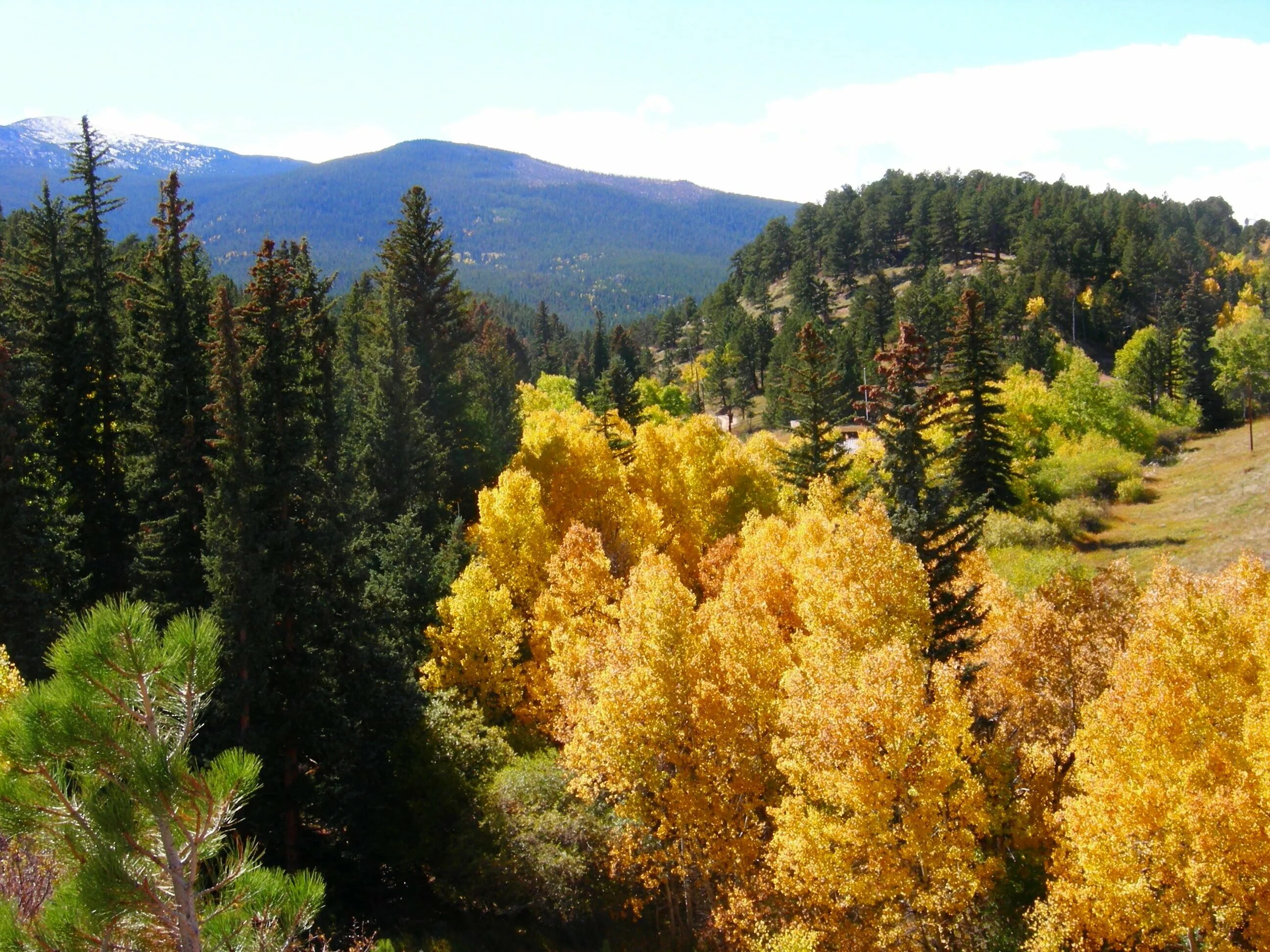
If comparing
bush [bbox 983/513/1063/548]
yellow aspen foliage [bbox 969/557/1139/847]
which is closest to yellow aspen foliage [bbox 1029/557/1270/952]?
yellow aspen foliage [bbox 969/557/1139/847]

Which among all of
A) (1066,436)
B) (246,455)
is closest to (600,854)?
(246,455)

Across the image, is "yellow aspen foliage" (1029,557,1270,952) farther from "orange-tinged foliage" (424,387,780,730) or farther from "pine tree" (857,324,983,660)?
"orange-tinged foliage" (424,387,780,730)

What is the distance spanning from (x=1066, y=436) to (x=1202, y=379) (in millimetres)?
35924

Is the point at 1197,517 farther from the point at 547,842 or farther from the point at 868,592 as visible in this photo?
the point at 547,842

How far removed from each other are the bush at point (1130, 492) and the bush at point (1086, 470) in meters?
0.77

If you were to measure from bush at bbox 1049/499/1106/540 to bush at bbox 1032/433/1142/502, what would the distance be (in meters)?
1.30

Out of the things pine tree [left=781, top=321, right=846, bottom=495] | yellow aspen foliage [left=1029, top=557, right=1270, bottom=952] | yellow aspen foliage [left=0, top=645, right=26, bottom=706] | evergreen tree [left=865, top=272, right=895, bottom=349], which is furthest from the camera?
evergreen tree [left=865, top=272, right=895, bottom=349]

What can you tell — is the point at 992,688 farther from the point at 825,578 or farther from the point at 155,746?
the point at 155,746

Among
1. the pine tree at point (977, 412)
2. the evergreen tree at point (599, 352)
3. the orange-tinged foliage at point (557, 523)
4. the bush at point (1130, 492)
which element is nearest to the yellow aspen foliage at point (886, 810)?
the orange-tinged foliage at point (557, 523)

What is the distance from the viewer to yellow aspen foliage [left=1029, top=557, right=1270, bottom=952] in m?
15.8

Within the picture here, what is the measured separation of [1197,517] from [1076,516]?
297 inches

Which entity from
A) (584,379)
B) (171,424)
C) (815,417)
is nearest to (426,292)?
(171,424)

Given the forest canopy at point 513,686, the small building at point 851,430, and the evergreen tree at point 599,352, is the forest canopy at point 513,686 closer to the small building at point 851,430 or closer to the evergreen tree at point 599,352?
the small building at point 851,430

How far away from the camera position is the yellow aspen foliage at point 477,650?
96.7 ft
